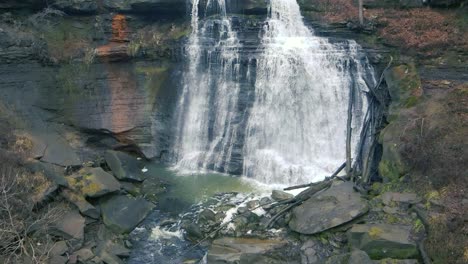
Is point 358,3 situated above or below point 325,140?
above

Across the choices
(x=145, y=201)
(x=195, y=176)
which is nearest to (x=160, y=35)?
(x=195, y=176)

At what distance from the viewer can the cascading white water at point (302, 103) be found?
1838 centimetres

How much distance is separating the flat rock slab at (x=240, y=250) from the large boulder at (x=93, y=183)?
4.48m

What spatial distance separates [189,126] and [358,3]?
1028 cm

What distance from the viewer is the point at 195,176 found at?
18.2 metres

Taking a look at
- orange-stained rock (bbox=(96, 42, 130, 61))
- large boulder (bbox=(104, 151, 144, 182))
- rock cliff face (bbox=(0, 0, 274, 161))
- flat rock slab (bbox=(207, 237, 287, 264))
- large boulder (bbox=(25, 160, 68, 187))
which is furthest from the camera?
orange-stained rock (bbox=(96, 42, 130, 61))

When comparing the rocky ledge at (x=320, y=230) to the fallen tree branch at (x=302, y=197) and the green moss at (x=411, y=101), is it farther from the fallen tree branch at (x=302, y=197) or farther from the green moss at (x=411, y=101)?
the green moss at (x=411, y=101)

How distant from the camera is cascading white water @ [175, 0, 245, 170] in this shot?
1917 centimetres

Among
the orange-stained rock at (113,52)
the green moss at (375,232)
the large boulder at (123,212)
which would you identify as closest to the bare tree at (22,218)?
the large boulder at (123,212)

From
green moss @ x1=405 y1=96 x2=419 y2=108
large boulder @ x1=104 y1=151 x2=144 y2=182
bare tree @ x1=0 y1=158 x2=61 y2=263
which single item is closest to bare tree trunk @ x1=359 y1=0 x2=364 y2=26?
green moss @ x1=405 y1=96 x2=419 y2=108

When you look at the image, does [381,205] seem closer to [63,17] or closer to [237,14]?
[237,14]

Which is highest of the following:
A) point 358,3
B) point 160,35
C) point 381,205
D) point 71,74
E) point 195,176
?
point 358,3

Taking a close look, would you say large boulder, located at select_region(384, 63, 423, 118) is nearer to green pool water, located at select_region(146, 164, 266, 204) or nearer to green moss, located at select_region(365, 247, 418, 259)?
green pool water, located at select_region(146, 164, 266, 204)

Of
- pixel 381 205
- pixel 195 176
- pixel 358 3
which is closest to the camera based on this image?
pixel 381 205
